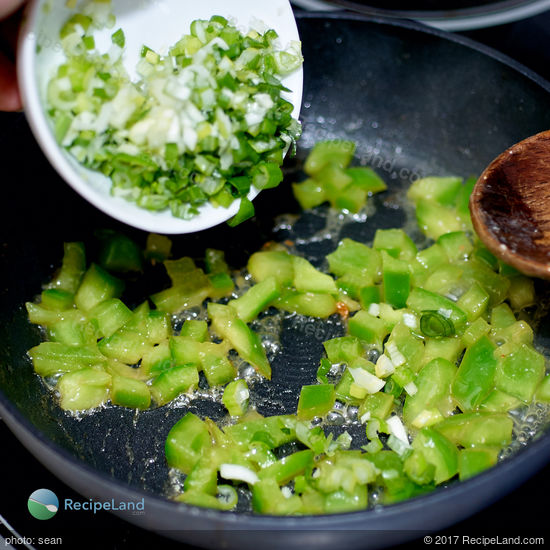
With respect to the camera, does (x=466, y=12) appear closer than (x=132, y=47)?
No

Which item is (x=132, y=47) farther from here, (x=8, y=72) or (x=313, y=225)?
(x=313, y=225)

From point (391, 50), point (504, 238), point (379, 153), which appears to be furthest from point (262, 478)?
point (391, 50)

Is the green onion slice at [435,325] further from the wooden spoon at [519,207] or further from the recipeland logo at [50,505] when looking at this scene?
the recipeland logo at [50,505]

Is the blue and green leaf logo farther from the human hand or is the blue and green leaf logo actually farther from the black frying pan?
the human hand

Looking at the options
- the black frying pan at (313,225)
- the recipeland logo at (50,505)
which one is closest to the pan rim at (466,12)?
the black frying pan at (313,225)

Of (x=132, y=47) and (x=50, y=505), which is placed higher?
(x=132, y=47)

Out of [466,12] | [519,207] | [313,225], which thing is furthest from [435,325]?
[466,12]

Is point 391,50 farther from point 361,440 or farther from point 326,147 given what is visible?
point 361,440
